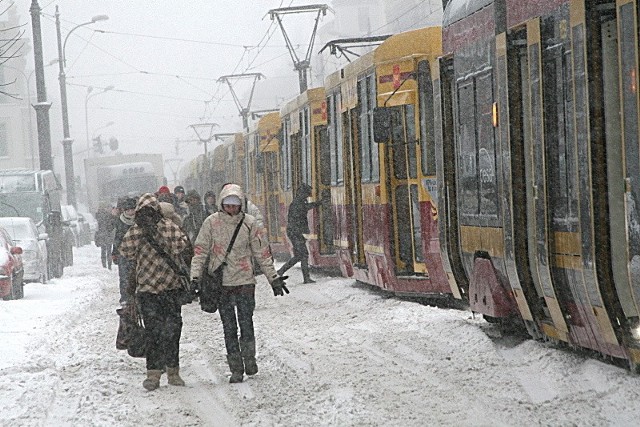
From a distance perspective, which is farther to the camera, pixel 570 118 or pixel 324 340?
pixel 324 340

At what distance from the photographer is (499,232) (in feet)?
36.2

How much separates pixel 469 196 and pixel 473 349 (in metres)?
1.45

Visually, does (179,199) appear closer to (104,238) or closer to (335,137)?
(335,137)

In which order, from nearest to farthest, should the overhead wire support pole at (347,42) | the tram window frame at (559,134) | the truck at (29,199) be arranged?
the tram window frame at (559,134), the overhead wire support pole at (347,42), the truck at (29,199)

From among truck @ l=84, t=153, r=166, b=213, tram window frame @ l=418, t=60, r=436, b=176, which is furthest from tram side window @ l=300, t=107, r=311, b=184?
truck @ l=84, t=153, r=166, b=213

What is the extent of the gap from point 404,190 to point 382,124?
1057 mm

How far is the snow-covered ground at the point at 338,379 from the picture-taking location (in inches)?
351

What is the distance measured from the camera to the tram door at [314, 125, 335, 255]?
2244cm

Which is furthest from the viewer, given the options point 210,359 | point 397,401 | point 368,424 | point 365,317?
point 365,317

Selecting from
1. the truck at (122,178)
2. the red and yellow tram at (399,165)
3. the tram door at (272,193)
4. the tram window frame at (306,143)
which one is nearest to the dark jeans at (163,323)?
the red and yellow tram at (399,165)

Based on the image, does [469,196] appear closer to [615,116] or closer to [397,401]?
[397,401]

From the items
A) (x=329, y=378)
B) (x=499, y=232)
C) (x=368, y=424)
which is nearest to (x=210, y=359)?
(x=329, y=378)

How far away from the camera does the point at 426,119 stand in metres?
15.9

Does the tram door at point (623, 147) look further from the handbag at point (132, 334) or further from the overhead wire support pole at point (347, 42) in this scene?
the overhead wire support pole at point (347, 42)
